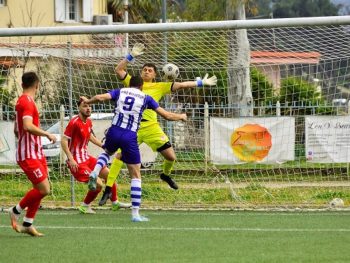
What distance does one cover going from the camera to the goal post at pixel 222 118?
730 inches

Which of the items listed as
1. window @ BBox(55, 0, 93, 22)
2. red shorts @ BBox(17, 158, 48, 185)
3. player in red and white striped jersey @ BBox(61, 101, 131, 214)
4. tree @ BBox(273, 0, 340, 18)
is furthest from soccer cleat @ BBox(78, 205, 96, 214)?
tree @ BBox(273, 0, 340, 18)

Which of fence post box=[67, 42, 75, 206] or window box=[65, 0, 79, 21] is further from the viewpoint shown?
window box=[65, 0, 79, 21]

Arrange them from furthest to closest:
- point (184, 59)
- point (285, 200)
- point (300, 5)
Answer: point (300, 5)
point (184, 59)
point (285, 200)

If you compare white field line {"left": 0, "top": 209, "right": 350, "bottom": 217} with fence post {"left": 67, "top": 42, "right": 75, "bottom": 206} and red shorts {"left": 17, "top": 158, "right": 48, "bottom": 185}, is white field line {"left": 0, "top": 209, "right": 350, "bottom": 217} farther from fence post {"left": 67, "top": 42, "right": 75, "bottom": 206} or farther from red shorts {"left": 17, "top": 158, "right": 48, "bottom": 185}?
red shorts {"left": 17, "top": 158, "right": 48, "bottom": 185}

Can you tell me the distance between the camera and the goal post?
18547 millimetres

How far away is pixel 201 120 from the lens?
1997 cm

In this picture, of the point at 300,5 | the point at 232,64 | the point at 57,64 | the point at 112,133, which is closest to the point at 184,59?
the point at 232,64

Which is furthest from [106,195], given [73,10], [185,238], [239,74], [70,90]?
[73,10]

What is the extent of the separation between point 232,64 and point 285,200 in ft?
8.85

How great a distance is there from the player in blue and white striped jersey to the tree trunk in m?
4.12

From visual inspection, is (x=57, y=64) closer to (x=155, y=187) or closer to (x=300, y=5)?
(x=155, y=187)

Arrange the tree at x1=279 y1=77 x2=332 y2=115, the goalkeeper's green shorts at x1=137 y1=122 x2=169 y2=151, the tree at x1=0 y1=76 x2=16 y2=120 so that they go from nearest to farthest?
the goalkeeper's green shorts at x1=137 y1=122 x2=169 y2=151 < the tree at x1=0 y1=76 x2=16 y2=120 < the tree at x1=279 y1=77 x2=332 y2=115

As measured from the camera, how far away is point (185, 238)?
12695 millimetres

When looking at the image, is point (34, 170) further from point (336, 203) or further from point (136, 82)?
point (336, 203)
